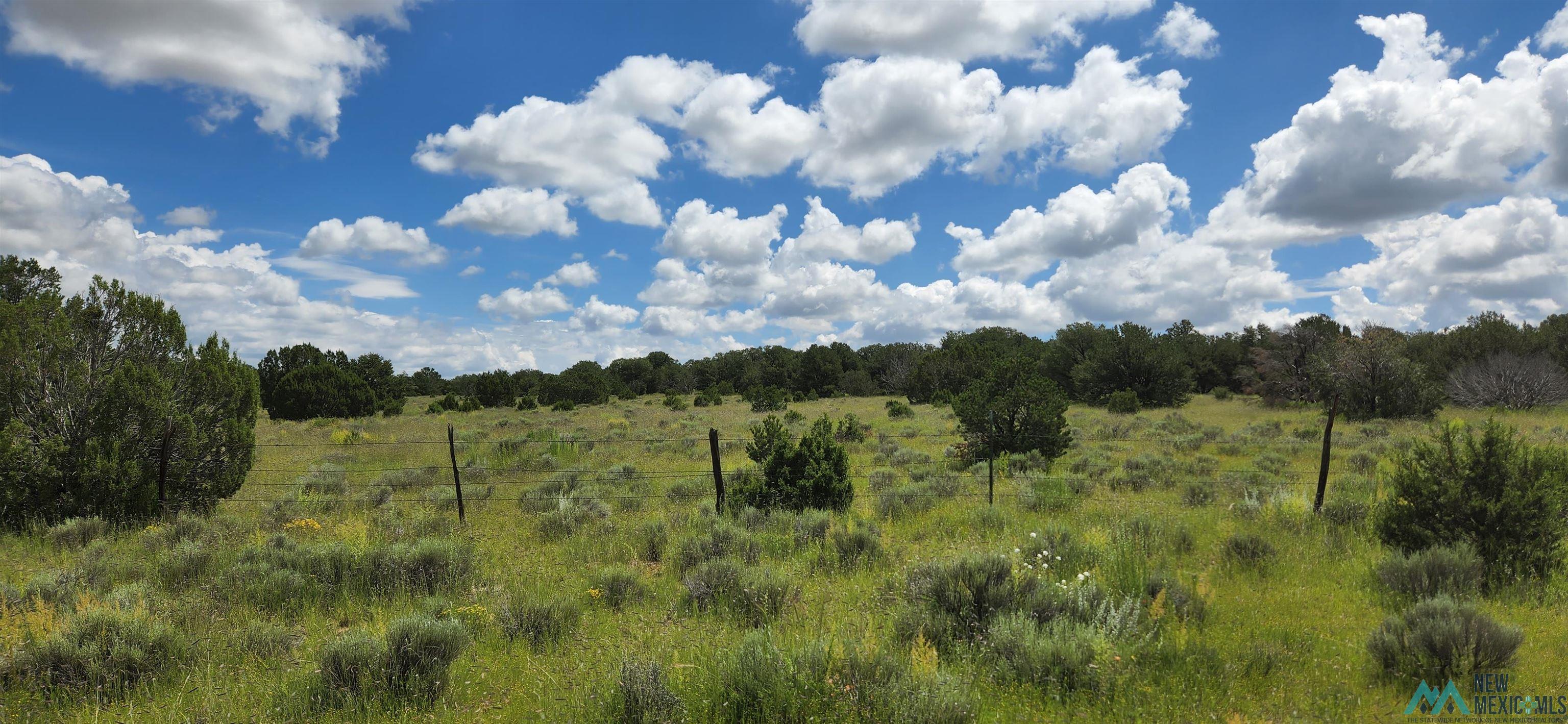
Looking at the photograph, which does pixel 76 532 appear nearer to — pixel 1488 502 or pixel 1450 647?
pixel 1450 647

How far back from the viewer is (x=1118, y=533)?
8.40m

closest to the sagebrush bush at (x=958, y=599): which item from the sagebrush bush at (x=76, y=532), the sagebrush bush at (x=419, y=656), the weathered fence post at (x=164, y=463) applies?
the sagebrush bush at (x=419, y=656)

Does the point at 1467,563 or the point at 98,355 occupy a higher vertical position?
the point at 98,355

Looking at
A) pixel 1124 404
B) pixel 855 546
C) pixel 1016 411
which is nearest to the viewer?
pixel 855 546

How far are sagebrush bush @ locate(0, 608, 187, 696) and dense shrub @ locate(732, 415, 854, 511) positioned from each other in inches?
282

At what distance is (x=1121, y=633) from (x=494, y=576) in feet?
Answer: 22.8

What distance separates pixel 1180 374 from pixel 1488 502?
137 feet

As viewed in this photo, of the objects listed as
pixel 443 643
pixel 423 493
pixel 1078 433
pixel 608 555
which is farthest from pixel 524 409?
pixel 443 643

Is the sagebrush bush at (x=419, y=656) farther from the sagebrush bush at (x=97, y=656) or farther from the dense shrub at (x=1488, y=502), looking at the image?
the dense shrub at (x=1488, y=502)

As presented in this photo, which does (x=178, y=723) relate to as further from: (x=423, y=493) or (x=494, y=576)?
(x=423, y=493)

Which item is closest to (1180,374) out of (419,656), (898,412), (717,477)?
(898,412)

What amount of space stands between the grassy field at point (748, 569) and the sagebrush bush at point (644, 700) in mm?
98

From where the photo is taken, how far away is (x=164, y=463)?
11070 millimetres

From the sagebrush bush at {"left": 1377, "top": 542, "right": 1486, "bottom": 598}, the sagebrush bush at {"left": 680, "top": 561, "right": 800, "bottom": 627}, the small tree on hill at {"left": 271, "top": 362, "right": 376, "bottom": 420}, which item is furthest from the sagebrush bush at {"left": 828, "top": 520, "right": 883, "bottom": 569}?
the small tree on hill at {"left": 271, "top": 362, "right": 376, "bottom": 420}
